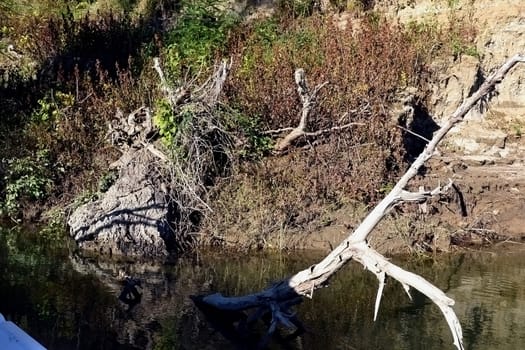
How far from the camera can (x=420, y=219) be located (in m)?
10.7

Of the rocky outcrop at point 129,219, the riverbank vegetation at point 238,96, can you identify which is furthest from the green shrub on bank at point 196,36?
the rocky outcrop at point 129,219

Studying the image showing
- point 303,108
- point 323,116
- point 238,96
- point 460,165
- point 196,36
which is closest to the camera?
point 303,108

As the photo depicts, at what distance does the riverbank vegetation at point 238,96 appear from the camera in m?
10.8

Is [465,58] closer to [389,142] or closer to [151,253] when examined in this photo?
[389,142]

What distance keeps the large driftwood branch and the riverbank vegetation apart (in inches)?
119

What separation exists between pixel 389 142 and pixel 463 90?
7.89ft

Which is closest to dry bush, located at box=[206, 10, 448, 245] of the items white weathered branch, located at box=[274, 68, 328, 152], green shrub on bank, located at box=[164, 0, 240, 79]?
white weathered branch, located at box=[274, 68, 328, 152]

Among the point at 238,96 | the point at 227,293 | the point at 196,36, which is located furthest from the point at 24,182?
the point at 196,36

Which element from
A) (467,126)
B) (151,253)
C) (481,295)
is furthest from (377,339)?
(467,126)

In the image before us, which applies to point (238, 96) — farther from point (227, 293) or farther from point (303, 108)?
point (227, 293)

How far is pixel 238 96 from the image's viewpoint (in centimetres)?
1175

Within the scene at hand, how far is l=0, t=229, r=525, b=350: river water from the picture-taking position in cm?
736

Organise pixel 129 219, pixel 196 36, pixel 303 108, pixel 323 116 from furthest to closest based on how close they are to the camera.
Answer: pixel 196 36 → pixel 323 116 → pixel 303 108 → pixel 129 219

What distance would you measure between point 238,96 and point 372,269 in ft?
19.4
